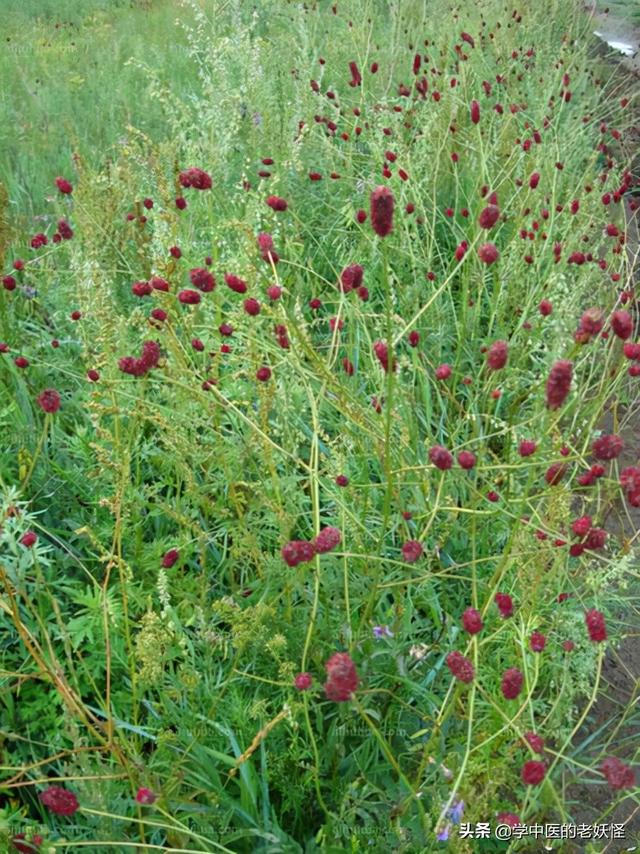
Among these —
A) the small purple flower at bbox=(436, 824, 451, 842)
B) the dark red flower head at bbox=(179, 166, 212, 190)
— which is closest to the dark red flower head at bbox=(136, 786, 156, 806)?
the small purple flower at bbox=(436, 824, 451, 842)

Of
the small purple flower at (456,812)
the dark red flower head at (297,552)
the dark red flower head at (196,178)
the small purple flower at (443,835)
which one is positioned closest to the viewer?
the dark red flower head at (297,552)

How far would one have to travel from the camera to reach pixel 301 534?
83.5 inches

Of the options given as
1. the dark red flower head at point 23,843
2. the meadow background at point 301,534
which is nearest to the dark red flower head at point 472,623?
the meadow background at point 301,534

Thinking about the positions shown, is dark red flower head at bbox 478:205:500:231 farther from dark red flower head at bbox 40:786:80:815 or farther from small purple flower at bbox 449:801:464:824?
dark red flower head at bbox 40:786:80:815

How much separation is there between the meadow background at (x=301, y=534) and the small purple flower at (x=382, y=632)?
0.01 meters

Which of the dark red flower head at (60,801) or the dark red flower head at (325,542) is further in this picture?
the dark red flower head at (325,542)

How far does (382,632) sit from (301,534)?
1.69ft

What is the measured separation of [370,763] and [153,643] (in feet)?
1.83

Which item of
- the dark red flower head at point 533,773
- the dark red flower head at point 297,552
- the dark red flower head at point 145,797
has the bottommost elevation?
the dark red flower head at point 145,797

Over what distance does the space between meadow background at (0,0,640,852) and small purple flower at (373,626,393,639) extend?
0.03ft

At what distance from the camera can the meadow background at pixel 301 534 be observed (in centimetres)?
138

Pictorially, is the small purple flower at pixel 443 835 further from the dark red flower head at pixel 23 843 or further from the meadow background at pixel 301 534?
the dark red flower head at pixel 23 843

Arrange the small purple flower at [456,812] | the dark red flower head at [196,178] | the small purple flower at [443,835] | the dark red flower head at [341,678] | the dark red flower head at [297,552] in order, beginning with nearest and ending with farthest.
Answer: the dark red flower head at [341,678] → the dark red flower head at [297,552] → the small purple flower at [443,835] → the small purple flower at [456,812] → the dark red flower head at [196,178]

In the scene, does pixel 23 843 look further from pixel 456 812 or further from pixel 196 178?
pixel 196 178
